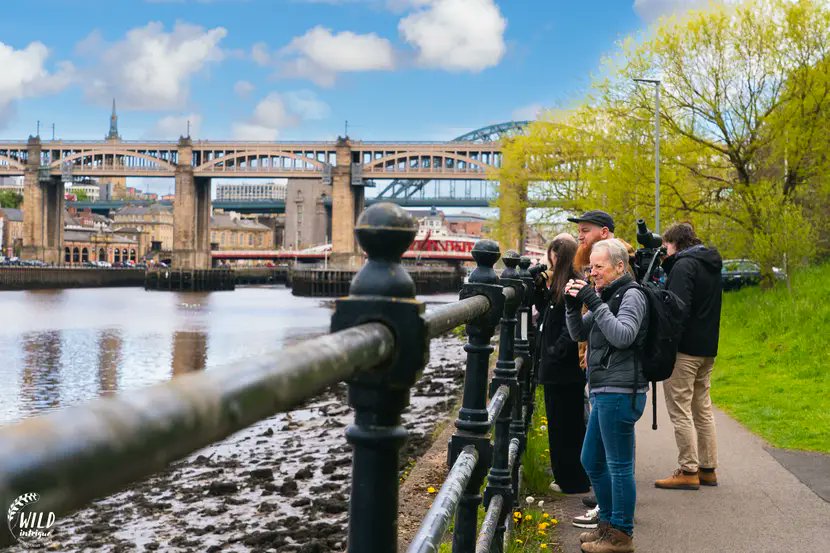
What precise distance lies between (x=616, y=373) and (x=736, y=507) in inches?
78.5

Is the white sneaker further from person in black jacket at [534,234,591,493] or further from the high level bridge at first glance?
the high level bridge

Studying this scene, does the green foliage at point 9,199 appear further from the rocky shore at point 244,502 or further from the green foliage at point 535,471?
the green foliage at point 535,471

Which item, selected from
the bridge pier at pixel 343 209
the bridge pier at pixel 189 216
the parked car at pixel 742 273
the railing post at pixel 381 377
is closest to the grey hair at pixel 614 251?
the railing post at pixel 381 377

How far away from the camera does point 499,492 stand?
4316 mm

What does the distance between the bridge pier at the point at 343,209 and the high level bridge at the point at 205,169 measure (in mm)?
120

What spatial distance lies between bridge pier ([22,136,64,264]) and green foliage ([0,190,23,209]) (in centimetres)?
5738

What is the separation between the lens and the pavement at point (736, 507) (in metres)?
5.67

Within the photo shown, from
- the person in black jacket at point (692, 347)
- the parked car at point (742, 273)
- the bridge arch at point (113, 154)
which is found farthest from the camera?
the bridge arch at point (113, 154)

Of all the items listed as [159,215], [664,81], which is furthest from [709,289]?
[159,215]

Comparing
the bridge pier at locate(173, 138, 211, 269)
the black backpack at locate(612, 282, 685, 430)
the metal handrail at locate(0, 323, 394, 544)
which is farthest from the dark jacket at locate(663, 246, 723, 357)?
the bridge pier at locate(173, 138, 211, 269)

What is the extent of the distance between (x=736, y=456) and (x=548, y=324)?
110 inches

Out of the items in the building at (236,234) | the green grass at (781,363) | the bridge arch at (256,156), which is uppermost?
the bridge arch at (256,156)

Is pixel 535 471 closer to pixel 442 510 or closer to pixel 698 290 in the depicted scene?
pixel 698 290

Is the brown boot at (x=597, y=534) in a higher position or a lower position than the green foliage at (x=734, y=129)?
lower
